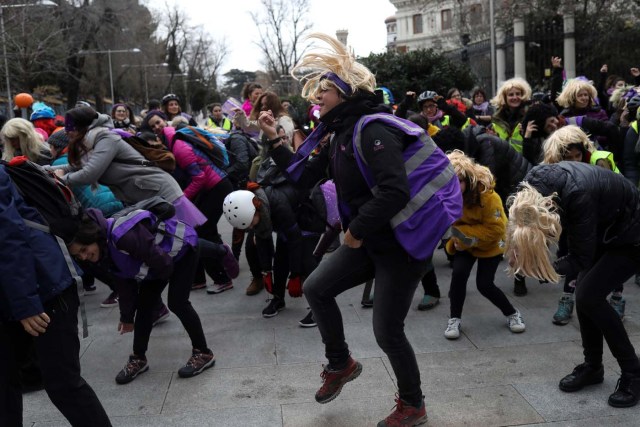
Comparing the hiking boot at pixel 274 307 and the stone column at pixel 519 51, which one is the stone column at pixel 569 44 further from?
the hiking boot at pixel 274 307

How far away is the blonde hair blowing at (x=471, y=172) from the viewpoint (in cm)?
476

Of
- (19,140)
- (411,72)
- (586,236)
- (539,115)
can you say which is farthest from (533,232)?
(411,72)

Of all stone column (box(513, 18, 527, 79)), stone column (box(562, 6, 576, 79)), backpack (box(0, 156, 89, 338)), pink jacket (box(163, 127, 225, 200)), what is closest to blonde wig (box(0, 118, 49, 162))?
pink jacket (box(163, 127, 225, 200))

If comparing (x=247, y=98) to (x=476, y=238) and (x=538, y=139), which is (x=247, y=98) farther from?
(x=476, y=238)

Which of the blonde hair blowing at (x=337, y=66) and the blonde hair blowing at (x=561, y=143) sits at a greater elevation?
the blonde hair blowing at (x=337, y=66)

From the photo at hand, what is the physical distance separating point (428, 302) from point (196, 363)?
2279mm

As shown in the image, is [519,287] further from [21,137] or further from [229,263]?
[21,137]

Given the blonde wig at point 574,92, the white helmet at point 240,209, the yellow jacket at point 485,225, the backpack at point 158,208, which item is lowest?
the yellow jacket at point 485,225

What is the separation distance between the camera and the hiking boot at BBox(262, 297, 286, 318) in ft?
18.9

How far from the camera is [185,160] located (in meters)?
6.15

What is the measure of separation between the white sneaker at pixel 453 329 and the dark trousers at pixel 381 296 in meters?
1.52

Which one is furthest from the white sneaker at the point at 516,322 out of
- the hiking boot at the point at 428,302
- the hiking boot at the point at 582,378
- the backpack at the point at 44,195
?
the backpack at the point at 44,195

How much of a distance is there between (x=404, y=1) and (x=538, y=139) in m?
68.9

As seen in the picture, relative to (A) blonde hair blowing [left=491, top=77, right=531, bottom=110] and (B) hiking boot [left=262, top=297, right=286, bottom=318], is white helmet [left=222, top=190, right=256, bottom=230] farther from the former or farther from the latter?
(A) blonde hair blowing [left=491, top=77, right=531, bottom=110]
